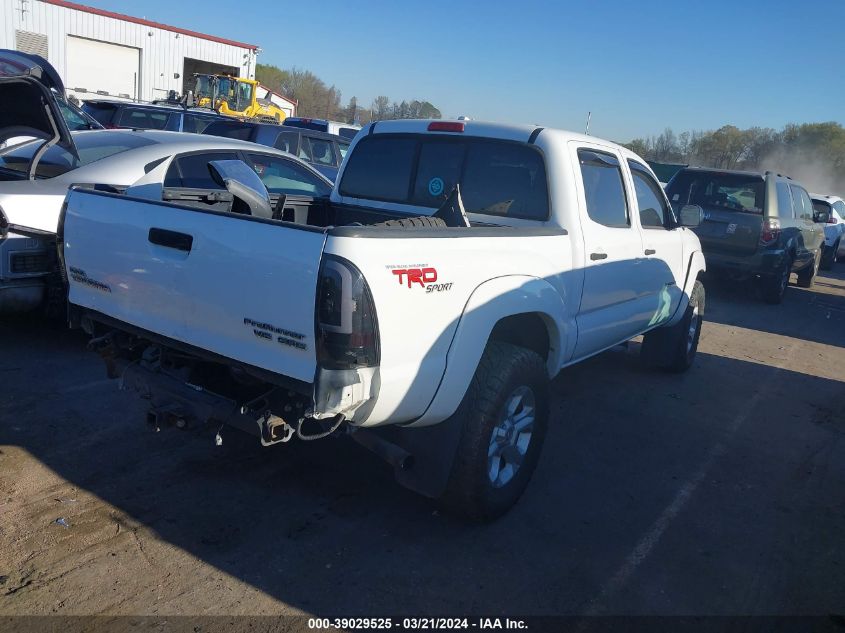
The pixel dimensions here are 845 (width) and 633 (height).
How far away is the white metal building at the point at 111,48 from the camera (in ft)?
98.4

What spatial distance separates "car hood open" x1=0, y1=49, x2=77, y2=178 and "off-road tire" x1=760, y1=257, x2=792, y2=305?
34.0ft

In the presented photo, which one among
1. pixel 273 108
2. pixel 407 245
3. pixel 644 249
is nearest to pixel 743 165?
pixel 273 108

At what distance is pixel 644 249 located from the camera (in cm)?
545

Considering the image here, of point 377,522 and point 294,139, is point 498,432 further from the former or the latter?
point 294,139

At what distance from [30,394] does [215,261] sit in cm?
271

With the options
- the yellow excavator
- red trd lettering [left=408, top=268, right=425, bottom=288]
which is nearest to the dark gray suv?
red trd lettering [left=408, top=268, right=425, bottom=288]

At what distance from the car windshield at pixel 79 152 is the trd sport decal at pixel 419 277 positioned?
4.04m

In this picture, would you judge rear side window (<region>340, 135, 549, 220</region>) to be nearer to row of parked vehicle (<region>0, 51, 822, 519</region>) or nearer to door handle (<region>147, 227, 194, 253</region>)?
row of parked vehicle (<region>0, 51, 822, 519</region>)

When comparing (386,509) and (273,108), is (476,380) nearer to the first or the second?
(386,509)

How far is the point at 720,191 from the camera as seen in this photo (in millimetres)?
11570

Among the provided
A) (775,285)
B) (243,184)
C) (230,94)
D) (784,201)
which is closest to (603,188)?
(243,184)

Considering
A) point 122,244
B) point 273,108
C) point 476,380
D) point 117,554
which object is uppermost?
point 273,108

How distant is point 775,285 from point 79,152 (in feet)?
33.6

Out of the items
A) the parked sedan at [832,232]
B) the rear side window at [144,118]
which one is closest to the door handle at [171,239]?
the rear side window at [144,118]
